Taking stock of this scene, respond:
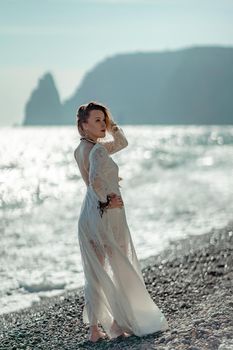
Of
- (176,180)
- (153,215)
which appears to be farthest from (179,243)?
(176,180)

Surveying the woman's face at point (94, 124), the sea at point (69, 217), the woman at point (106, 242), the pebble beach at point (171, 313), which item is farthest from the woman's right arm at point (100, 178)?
the sea at point (69, 217)

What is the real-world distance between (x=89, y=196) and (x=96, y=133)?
61 centimetres

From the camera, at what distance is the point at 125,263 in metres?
6.71

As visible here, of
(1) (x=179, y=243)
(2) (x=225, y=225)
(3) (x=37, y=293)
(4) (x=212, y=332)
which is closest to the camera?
(4) (x=212, y=332)

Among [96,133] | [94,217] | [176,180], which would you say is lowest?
[176,180]

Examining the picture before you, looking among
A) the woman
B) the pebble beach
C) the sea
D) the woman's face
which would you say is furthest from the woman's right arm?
the sea

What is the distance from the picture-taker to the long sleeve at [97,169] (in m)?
6.53

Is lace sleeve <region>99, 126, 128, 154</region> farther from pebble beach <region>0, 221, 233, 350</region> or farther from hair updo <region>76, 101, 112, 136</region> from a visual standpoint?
pebble beach <region>0, 221, 233, 350</region>

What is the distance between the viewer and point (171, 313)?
873 centimetres

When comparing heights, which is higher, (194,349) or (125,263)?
(125,263)

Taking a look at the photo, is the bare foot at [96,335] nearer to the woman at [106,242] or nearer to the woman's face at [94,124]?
the woman at [106,242]

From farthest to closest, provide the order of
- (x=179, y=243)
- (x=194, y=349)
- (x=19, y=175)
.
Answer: (x=19, y=175), (x=179, y=243), (x=194, y=349)

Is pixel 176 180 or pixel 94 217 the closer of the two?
pixel 94 217

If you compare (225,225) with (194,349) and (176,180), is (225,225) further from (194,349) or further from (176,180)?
(176,180)
